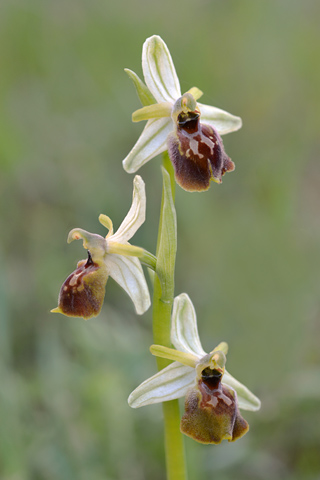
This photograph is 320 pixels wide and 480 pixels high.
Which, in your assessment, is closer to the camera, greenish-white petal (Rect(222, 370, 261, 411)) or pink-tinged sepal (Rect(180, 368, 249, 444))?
pink-tinged sepal (Rect(180, 368, 249, 444))

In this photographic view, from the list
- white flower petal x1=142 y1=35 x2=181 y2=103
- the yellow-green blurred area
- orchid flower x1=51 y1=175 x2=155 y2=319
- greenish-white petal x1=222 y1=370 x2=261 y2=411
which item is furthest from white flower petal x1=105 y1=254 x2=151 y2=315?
Answer: the yellow-green blurred area

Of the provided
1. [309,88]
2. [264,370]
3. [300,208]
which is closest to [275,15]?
[309,88]

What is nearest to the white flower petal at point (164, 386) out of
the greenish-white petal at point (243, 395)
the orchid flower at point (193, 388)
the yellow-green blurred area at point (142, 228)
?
the orchid flower at point (193, 388)

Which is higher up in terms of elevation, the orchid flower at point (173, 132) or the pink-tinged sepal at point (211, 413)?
the orchid flower at point (173, 132)

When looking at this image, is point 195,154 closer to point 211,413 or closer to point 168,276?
point 168,276

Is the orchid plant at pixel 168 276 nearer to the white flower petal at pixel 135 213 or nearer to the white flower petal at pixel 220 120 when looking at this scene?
the white flower petal at pixel 135 213

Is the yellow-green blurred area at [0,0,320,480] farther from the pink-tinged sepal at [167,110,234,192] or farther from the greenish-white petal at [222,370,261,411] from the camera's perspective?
the pink-tinged sepal at [167,110,234,192]
